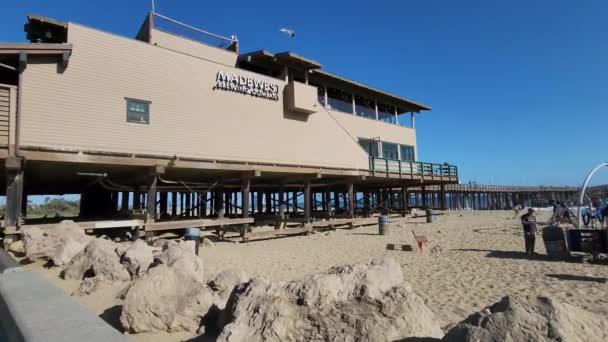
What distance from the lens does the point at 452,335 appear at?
2.60 m

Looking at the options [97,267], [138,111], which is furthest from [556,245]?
[138,111]

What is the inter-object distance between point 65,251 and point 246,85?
1020 centimetres

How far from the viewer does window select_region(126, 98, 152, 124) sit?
44.2ft

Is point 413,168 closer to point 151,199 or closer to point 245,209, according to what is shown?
point 245,209

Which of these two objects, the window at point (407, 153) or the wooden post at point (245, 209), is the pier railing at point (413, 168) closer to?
the window at point (407, 153)

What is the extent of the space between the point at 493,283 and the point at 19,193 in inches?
528

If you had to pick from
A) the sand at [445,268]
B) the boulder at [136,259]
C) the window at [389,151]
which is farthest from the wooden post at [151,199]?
the window at [389,151]

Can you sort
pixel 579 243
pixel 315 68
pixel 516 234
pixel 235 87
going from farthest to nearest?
pixel 315 68 → pixel 516 234 → pixel 235 87 → pixel 579 243

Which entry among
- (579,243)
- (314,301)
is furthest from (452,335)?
(579,243)

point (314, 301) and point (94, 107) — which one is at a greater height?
point (94, 107)

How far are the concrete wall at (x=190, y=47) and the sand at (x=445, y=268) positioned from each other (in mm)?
8809

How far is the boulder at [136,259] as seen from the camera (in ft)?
25.3

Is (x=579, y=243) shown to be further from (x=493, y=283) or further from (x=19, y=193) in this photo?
(x=19, y=193)

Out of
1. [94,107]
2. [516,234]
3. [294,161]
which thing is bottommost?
[516,234]
